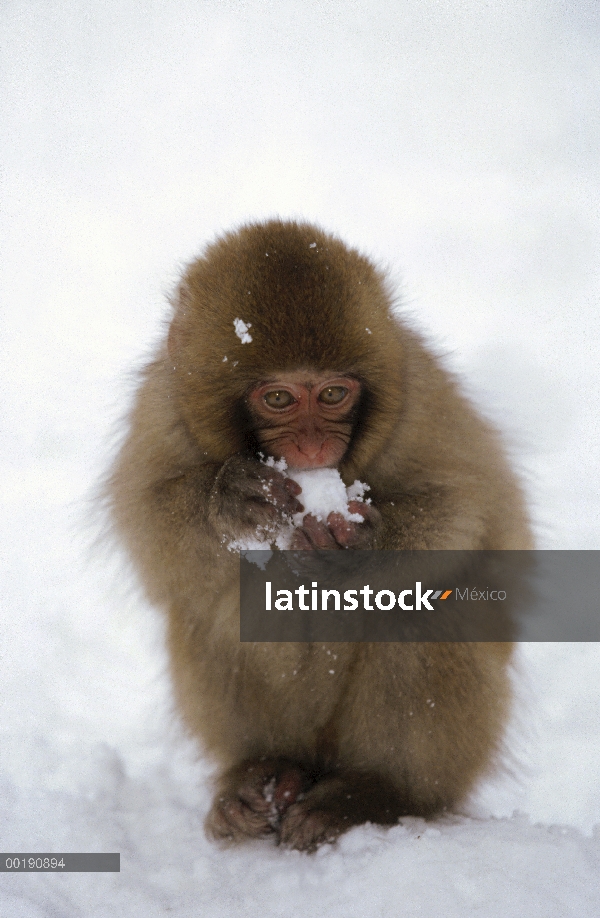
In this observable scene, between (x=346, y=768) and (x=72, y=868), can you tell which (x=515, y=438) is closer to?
(x=346, y=768)

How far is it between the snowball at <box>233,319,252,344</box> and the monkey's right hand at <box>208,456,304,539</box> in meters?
0.42

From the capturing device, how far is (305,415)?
2855mm

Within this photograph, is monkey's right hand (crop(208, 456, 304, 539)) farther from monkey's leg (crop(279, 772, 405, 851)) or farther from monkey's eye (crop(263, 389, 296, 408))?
monkey's leg (crop(279, 772, 405, 851))

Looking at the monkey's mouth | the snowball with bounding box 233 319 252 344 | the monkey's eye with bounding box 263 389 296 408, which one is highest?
the snowball with bounding box 233 319 252 344

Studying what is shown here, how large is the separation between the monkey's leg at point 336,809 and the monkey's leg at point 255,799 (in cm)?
7

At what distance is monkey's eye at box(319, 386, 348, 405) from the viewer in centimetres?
286

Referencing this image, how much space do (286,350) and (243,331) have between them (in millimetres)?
156

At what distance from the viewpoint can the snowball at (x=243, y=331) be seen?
2725 mm

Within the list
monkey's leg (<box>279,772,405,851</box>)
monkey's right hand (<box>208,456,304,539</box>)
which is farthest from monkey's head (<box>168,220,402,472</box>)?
monkey's leg (<box>279,772,405,851</box>)

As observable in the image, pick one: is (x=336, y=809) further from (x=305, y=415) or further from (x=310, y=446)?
(x=305, y=415)

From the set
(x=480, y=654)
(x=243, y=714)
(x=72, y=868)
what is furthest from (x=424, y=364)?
(x=72, y=868)

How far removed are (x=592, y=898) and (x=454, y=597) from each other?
1.08 m

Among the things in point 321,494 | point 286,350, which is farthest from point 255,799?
point 286,350

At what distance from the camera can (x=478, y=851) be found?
8.49ft
